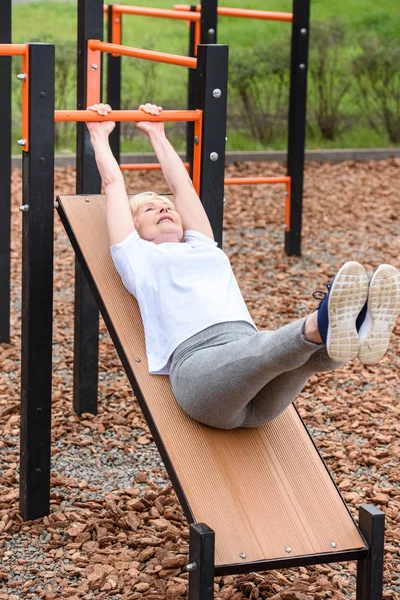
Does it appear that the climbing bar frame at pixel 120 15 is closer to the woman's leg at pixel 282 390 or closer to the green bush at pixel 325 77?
the green bush at pixel 325 77

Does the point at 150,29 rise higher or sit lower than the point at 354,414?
higher

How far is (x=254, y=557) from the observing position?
2703 millimetres

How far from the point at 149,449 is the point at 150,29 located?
400 inches

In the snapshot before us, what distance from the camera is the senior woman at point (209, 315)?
Result: 2.49 metres

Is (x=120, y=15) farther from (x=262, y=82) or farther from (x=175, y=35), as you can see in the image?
(x=175, y=35)

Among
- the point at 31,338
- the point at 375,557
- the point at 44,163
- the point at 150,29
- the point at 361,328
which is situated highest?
the point at 150,29

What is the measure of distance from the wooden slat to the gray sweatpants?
0.21 feet

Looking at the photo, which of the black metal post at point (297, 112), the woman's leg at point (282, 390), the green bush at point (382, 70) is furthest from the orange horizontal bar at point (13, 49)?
the green bush at point (382, 70)

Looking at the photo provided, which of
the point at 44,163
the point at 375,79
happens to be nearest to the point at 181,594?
the point at 44,163

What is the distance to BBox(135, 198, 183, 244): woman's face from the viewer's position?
3.38m

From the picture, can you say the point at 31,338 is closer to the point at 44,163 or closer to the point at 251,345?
the point at 44,163

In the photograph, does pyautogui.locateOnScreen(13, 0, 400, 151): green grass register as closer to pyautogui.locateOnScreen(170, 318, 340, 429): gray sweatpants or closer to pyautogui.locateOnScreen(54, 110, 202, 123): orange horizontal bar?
pyautogui.locateOnScreen(54, 110, 202, 123): orange horizontal bar

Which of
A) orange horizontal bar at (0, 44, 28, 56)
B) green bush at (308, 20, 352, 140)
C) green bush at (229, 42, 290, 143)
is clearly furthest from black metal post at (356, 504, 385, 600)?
green bush at (308, 20, 352, 140)

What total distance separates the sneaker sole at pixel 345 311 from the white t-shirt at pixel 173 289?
0.67m
